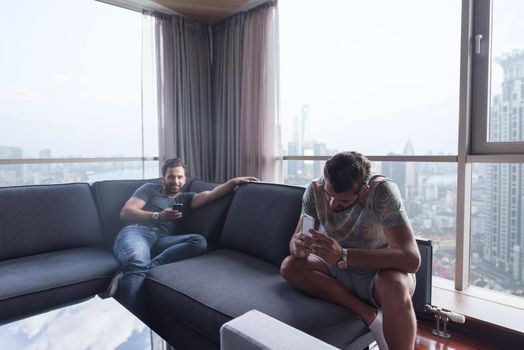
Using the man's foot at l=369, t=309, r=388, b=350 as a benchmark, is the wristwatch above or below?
above

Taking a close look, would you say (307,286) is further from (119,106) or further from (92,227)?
(119,106)

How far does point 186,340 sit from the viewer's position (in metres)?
1.49

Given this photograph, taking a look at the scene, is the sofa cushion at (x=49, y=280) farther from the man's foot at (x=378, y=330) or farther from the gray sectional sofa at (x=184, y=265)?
the man's foot at (x=378, y=330)

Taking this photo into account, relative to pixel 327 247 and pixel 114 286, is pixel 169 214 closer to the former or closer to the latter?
pixel 114 286

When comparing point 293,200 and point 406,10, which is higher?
point 406,10

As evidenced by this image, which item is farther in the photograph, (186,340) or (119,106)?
(119,106)

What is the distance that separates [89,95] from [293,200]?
87.1 inches

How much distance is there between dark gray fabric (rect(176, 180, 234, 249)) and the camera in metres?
2.23

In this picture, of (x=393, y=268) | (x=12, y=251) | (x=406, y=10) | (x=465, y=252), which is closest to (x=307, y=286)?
(x=393, y=268)

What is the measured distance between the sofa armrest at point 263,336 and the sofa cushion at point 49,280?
1.31m

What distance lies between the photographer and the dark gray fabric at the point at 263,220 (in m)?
1.83

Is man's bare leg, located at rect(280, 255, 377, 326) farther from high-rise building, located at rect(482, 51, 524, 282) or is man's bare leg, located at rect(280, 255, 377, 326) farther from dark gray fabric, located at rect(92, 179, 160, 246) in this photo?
dark gray fabric, located at rect(92, 179, 160, 246)

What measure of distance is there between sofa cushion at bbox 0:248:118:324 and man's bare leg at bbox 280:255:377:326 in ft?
3.38

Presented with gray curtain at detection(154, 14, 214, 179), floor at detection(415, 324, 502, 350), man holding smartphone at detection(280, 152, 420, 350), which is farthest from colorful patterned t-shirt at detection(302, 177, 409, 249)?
gray curtain at detection(154, 14, 214, 179)
